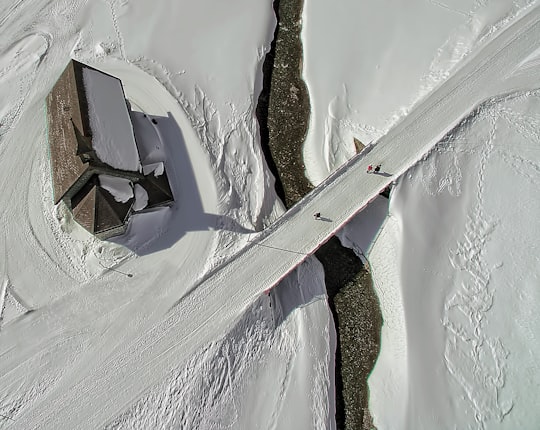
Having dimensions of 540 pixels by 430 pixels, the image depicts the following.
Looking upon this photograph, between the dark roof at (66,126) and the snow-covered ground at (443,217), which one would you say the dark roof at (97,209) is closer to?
the dark roof at (66,126)

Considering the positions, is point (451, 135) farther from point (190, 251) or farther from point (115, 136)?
point (115, 136)

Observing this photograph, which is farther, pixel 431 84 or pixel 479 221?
pixel 431 84

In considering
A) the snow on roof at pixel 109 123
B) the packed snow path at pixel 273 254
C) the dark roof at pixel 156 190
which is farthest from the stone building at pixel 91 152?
the packed snow path at pixel 273 254

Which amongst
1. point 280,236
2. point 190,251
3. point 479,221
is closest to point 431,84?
point 479,221

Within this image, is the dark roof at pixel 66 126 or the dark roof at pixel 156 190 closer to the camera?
the dark roof at pixel 66 126

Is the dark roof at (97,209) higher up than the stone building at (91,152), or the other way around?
the stone building at (91,152)

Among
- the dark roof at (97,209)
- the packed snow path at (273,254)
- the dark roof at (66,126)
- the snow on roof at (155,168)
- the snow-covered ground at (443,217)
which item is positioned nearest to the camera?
the dark roof at (66,126)
